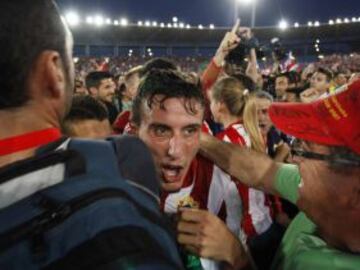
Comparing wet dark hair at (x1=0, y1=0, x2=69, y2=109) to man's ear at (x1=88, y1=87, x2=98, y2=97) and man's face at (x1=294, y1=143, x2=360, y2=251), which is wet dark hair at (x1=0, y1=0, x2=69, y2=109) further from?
man's ear at (x1=88, y1=87, x2=98, y2=97)

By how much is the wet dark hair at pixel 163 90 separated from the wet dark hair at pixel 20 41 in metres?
1.29

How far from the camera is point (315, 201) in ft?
4.83

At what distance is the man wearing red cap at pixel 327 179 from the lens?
4.61 ft

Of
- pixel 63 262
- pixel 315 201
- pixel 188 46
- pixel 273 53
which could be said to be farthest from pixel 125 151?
pixel 188 46

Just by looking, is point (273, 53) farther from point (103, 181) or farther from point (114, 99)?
point (103, 181)

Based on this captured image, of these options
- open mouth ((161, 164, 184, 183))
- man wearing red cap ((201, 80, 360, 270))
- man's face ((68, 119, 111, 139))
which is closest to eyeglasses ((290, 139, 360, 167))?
man wearing red cap ((201, 80, 360, 270))

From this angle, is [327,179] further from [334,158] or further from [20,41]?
[20,41]

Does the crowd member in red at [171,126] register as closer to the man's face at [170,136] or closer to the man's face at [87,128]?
the man's face at [170,136]

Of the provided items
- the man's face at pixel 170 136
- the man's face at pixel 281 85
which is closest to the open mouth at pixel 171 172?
the man's face at pixel 170 136

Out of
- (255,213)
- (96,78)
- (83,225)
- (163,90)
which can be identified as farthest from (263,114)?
(83,225)

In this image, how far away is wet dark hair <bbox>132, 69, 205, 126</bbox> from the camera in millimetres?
2182

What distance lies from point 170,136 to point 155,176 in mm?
1261

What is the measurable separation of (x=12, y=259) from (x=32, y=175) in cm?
14

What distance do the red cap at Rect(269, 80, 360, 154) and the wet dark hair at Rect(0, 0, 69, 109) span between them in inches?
35.7
